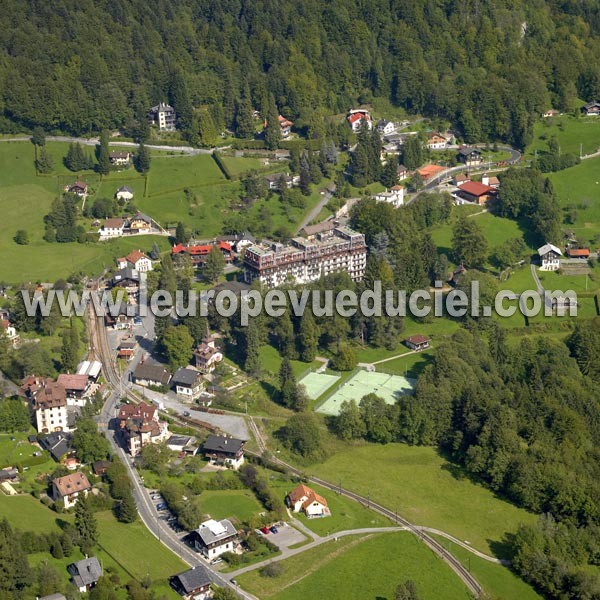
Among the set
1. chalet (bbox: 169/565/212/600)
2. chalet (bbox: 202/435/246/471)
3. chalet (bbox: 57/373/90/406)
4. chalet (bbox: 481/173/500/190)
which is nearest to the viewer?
chalet (bbox: 169/565/212/600)

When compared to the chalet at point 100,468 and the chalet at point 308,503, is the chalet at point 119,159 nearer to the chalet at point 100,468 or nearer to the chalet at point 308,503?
the chalet at point 100,468

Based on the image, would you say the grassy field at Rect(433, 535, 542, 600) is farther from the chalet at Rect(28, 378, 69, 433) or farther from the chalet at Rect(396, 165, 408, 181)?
the chalet at Rect(396, 165, 408, 181)

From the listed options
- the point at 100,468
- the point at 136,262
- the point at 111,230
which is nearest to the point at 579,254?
the point at 136,262

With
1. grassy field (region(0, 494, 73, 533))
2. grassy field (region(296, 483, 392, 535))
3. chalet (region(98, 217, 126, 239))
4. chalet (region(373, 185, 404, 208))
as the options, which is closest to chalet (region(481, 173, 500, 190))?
chalet (region(373, 185, 404, 208))

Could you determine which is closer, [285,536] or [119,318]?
[285,536]

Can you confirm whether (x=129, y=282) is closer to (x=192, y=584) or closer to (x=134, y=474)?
(x=134, y=474)

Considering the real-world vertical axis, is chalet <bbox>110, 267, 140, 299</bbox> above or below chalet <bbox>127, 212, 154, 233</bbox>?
below
